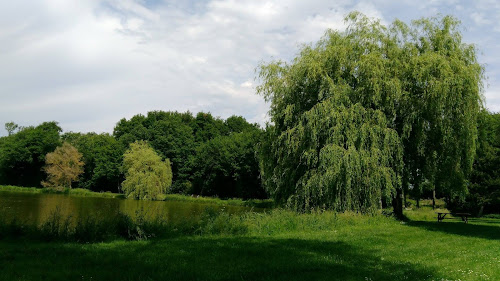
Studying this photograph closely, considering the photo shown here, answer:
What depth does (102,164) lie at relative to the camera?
58.8m

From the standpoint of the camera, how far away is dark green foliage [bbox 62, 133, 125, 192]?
57656 mm

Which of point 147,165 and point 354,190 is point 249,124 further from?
point 354,190

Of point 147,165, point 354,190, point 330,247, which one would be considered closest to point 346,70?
point 354,190

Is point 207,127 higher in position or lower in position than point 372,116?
higher

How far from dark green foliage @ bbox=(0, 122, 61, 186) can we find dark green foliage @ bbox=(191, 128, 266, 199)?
27832 millimetres

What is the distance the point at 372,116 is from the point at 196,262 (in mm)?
13843

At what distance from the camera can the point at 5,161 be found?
6306cm

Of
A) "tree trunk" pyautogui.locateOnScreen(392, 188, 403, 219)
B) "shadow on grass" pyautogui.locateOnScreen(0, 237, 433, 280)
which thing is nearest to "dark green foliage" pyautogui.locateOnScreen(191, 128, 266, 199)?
"tree trunk" pyautogui.locateOnScreen(392, 188, 403, 219)

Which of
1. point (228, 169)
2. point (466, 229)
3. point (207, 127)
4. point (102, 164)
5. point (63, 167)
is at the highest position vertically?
point (207, 127)

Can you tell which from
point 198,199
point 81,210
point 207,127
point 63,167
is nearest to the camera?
point 81,210

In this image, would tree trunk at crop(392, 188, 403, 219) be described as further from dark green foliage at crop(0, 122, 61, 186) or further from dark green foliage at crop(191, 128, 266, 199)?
dark green foliage at crop(0, 122, 61, 186)

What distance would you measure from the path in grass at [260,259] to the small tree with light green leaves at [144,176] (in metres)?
33.3

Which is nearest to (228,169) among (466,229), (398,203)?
(398,203)

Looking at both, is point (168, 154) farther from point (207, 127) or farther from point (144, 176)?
point (144, 176)
